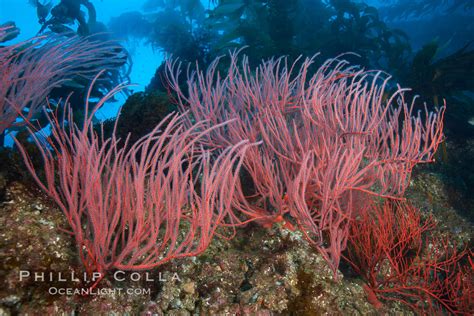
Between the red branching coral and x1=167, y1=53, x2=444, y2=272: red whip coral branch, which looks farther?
the red branching coral

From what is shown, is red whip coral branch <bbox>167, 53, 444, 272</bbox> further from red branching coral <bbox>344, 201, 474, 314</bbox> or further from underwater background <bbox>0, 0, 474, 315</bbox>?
red branching coral <bbox>344, 201, 474, 314</bbox>

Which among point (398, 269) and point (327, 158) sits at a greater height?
point (327, 158)

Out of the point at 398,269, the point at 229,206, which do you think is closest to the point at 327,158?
the point at 229,206

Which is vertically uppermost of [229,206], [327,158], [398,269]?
[327,158]

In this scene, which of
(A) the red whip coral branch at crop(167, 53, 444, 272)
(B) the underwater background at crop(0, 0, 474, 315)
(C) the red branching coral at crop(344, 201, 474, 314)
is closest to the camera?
(B) the underwater background at crop(0, 0, 474, 315)

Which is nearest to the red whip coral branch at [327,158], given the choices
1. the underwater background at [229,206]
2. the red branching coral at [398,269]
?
the underwater background at [229,206]

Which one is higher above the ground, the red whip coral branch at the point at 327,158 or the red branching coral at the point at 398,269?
the red whip coral branch at the point at 327,158

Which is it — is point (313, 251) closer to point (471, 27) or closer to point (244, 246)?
point (244, 246)

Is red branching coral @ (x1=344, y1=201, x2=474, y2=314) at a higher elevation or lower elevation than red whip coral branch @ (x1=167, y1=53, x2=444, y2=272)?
lower

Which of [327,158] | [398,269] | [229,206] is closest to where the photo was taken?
[229,206]

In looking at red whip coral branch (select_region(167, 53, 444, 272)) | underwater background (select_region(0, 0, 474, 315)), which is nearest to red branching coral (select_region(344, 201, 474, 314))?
underwater background (select_region(0, 0, 474, 315))

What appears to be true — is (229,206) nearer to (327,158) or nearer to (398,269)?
(327,158)

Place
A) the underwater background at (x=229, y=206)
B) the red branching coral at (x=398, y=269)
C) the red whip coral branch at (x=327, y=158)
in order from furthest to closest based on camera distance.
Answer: the red branching coral at (x=398, y=269)
the red whip coral branch at (x=327, y=158)
the underwater background at (x=229, y=206)

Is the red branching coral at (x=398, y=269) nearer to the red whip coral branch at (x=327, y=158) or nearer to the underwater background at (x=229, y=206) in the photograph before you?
the underwater background at (x=229, y=206)
